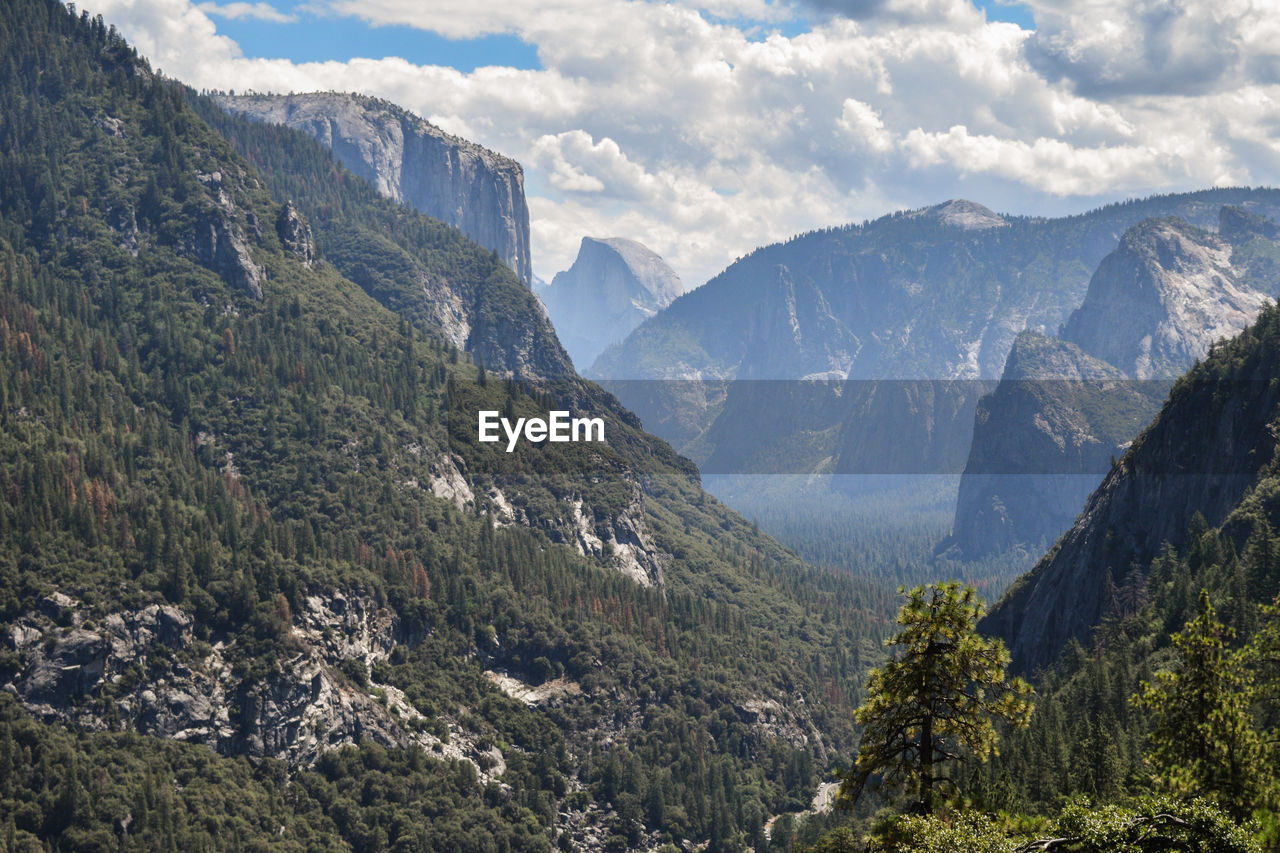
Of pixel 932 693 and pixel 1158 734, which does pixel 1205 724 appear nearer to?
pixel 1158 734

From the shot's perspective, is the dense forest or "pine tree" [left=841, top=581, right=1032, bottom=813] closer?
the dense forest

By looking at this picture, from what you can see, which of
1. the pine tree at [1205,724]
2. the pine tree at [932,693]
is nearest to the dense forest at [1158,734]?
the pine tree at [1205,724]

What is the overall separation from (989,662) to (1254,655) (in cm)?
1746

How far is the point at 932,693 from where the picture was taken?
2201 inches

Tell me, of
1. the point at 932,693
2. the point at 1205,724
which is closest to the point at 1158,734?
the point at 1205,724

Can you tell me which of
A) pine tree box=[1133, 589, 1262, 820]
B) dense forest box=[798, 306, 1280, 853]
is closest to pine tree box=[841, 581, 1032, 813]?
dense forest box=[798, 306, 1280, 853]

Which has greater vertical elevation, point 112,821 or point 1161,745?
point 1161,745

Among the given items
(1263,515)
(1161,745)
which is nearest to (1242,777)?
(1161,745)

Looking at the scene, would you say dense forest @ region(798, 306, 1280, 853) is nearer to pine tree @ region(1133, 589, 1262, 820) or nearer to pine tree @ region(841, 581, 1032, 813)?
pine tree @ region(1133, 589, 1262, 820)

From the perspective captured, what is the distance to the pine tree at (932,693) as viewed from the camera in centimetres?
5475

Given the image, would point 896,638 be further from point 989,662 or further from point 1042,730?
point 1042,730

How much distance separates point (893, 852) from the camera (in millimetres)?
48281

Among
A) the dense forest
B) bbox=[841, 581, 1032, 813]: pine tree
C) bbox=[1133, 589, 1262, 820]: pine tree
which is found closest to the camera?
the dense forest

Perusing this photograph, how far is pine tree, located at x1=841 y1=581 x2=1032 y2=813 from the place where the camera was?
180 ft
